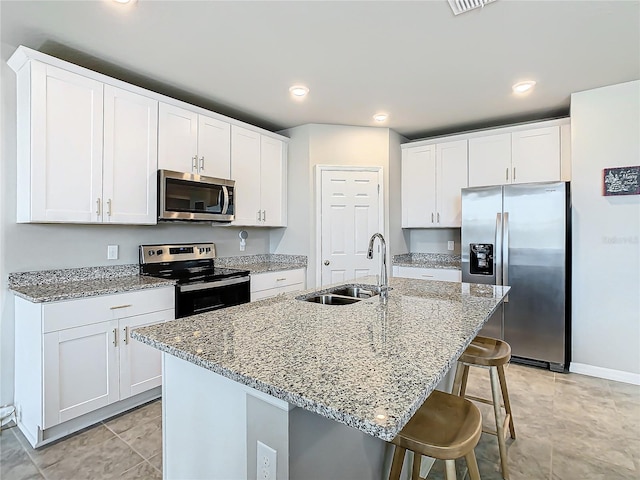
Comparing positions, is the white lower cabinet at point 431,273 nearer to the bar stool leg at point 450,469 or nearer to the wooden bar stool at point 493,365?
the wooden bar stool at point 493,365

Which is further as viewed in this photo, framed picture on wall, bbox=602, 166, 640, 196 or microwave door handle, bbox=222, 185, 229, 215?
Result: microwave door handle, bbox=222, 185, 229, 215

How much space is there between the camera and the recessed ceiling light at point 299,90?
9.58ft

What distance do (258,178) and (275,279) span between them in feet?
3.66

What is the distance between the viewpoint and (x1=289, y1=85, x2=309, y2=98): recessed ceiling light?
2920 mm

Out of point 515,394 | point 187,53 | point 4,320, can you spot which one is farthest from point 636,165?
point 4,320

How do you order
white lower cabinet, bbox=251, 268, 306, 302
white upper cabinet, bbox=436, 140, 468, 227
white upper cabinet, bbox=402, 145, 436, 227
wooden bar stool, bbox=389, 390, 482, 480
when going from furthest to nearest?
white upper cabinet, bbox=402, 145, 436, 227, white upper cabinet, bbox=436, 140, 468, 227, white lower cabinet, bbox=251, 268, 306, 302, wooden bar stool, bbox=389, 390, 482, 480

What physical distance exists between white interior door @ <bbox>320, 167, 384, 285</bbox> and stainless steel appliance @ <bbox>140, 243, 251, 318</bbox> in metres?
1.15

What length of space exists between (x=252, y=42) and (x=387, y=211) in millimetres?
2384

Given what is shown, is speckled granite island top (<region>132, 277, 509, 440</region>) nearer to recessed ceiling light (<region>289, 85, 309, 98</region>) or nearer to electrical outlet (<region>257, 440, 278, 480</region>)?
electrical outlet (<region>257, 440, 278, 480</region>)

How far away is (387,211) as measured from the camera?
13.2 ft

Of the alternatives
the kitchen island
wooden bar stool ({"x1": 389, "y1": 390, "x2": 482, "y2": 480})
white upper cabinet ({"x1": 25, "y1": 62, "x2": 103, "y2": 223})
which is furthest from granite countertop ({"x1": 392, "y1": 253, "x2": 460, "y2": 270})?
white upper cabinet ({"x1": 25, "y1": 62, "x2": 103, "y2": 223})

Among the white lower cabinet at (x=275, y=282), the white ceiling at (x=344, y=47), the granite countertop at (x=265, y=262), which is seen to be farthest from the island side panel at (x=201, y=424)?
the granite countertop at (x=265, y=262)

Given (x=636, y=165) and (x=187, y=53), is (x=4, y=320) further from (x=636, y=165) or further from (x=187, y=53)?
(x=636, y=165)

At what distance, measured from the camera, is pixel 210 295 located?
2.76m
